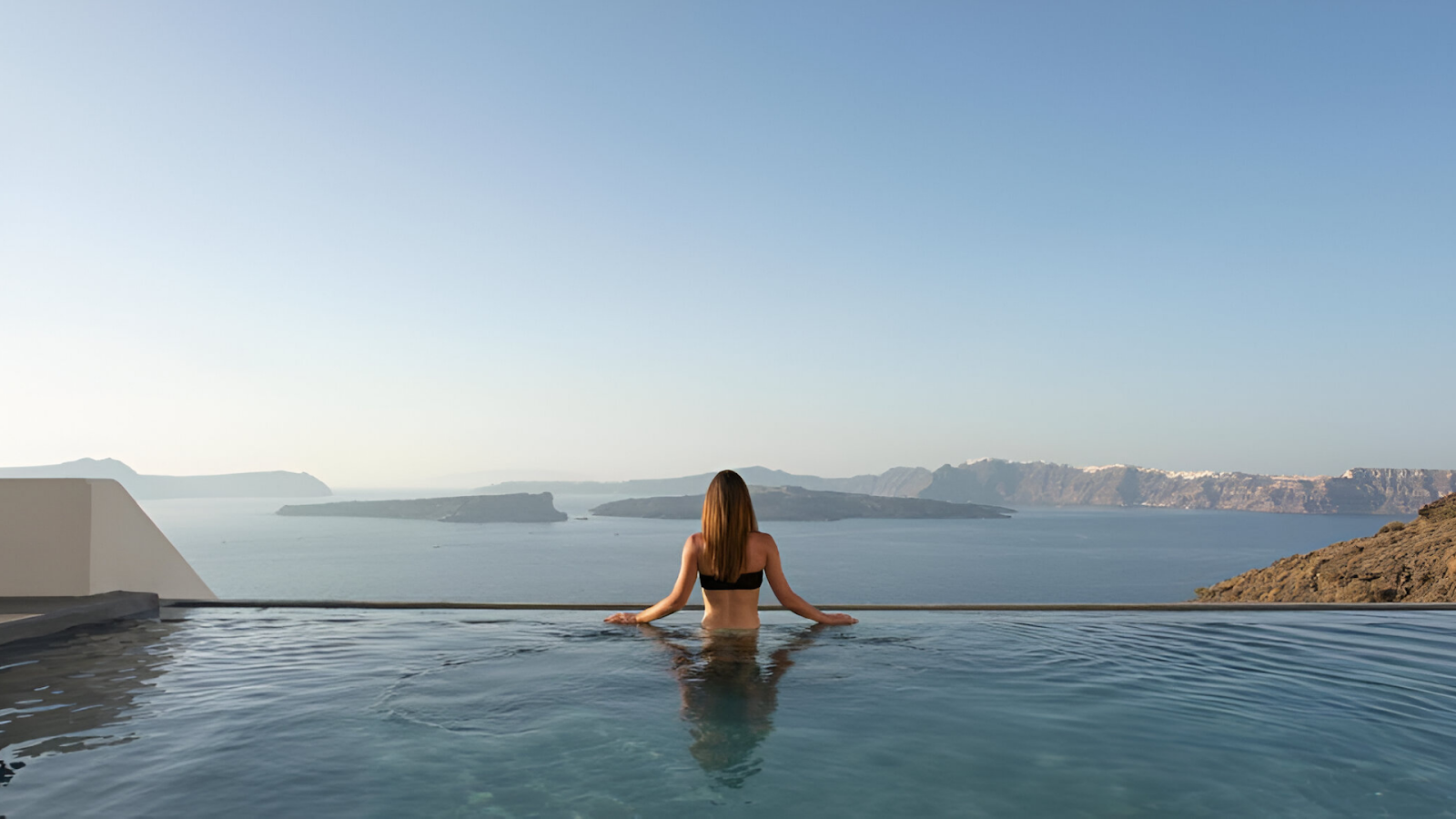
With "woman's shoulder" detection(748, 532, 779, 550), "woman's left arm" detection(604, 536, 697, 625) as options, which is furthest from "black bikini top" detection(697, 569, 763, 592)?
"woman's shoulder" detection(748, 532, 779, 550)

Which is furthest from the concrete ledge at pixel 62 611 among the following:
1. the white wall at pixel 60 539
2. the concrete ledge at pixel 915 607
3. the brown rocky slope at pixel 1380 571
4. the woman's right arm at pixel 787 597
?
the brown rocky slope at pixel 1380 571

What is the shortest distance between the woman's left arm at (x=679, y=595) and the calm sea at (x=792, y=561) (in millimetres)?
59697

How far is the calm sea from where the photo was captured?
90938 mm

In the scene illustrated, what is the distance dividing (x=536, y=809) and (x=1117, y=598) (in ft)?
315

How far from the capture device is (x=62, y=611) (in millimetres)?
7402

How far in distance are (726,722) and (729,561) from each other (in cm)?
188

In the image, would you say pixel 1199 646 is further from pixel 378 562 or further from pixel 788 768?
pixel 378 562

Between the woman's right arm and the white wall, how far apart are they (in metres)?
6.46

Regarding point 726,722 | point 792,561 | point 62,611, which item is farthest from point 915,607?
point 792,561

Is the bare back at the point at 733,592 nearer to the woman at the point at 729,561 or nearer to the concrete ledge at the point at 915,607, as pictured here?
the woman at the point at 729,561

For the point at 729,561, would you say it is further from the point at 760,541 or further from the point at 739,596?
the point at 739,596

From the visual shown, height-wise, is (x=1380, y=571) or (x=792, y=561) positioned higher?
(x=1380, y=571)

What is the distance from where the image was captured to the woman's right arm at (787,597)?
652 cm

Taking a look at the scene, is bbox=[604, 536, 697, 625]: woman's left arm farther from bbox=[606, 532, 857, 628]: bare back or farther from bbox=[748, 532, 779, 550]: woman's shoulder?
bbox=[748, 532, 779, 550]: woman's shoulder
